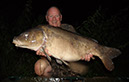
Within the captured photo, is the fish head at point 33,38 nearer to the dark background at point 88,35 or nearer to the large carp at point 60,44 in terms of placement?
the large carp at point 60,44

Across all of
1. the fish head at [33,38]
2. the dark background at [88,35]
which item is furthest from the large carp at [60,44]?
the dark background at [88,35]

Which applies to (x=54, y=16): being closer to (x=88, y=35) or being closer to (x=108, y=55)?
(x=88, y=35)

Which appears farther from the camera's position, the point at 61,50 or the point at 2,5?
the point at 2,5

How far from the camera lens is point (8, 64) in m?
3.95

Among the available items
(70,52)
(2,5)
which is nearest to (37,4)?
(2,5)

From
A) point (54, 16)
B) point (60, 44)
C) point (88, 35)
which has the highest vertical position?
point (54, 16)

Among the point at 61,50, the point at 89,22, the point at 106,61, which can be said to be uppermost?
the point at 89,22

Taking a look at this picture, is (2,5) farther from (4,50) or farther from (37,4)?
(4,50)

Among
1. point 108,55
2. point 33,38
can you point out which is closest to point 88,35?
point 108,55

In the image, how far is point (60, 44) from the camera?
2361mm

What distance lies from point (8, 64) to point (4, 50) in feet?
1.50

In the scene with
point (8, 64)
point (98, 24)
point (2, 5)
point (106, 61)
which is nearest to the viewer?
point (106, 61)

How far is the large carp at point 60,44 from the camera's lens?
2.31m

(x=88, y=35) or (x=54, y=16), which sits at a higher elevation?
(x=54, y=16)
